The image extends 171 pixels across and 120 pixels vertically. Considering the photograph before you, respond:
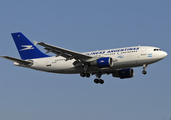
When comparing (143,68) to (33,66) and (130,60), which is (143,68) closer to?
(130,60)

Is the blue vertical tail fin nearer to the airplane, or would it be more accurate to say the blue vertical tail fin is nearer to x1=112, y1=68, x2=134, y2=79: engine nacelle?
the airplane

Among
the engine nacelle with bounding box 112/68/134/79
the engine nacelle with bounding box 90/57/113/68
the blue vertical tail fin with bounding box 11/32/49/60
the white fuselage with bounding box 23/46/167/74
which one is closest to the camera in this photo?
the engine nacelle with bounding box 90/57/113/68

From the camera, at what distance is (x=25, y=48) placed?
53.3 m

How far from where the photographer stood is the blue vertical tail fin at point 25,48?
52.3m

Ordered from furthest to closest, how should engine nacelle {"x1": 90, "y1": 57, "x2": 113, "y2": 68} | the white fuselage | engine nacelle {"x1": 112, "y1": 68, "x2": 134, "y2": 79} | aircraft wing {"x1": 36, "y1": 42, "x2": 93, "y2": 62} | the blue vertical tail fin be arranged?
1. the blue vertical tail fin
2. engine nacelle {"x1": 112, "y1": 68, "x2": 134, "y2": 79}
3. the white fuselage
4. engine nacelle {"x1": 90, "y1": 57, "x2": 113, "y2": 68}
5. aircraft wing {"x1": 36, "y1": 42, "x2": 93, "y2": 62}

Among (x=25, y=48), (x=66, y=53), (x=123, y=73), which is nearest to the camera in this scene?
(x=66, y=53)

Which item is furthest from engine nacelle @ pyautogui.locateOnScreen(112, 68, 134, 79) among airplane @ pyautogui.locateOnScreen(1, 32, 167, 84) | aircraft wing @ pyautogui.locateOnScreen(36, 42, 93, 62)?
aircraft wing @ pyautogui.locateOnScreen(36, 42, 93, 62)

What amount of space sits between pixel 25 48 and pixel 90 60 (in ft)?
41.3

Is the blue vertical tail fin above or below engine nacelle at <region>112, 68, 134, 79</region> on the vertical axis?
above

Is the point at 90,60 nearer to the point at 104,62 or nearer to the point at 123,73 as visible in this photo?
the point at 104,62

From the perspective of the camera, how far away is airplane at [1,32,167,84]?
148ft

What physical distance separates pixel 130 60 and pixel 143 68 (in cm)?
226

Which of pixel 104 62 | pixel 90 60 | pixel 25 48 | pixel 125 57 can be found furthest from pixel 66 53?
pixel 25 48

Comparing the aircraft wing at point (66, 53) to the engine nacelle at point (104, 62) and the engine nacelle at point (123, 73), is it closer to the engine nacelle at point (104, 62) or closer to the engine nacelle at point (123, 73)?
the engine nacelle at point (104, 62)
